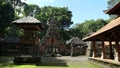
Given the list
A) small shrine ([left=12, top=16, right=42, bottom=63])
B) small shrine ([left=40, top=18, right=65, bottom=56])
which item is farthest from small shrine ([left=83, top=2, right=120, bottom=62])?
small shrine ([left=40, top=18, right=65, bottom=56])

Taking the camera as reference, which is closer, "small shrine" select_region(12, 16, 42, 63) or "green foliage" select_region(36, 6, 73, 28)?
"small shrine" select_region(12, 16, 42, 63)

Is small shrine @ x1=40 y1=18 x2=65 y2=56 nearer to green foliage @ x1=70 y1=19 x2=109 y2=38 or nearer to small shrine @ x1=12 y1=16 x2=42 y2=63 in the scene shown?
green foliage @ x1=70 y1=19 x2=109 y2=38

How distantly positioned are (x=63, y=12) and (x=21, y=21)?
46.7 m

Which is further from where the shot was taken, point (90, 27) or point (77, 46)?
point (90, 27)

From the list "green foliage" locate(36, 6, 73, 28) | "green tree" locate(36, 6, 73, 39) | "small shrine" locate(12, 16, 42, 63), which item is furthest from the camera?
"green foliage" locate(36, 6, 73, 28)

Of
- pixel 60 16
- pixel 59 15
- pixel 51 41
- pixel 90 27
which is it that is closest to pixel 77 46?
pixel 51 41

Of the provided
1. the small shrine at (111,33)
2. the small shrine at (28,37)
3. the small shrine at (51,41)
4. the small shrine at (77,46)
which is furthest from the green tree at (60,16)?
the small shrine at (111,33)

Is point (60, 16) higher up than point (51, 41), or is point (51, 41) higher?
point (60, 16)

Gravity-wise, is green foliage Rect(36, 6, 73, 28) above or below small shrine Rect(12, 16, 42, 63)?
above

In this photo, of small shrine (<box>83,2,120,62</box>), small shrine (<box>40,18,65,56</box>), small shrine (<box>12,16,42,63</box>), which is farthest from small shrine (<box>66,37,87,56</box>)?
small shrine (<box>83,2,120,62</box>)

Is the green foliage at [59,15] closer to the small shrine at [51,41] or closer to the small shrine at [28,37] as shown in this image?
the small shrine at [51,41]

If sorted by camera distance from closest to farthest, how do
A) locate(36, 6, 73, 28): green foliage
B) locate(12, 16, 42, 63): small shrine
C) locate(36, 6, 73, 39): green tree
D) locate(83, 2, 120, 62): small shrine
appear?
locate(83, 2, 120, 62): small shrine
locate(12, 16, 42, 63): small shrine
locate(36, 6, 73, 39): green tree
locate(36, 6, 73, 28): green foliage

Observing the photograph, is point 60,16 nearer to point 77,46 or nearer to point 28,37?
point 77,46

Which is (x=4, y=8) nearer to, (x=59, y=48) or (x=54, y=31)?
(x=54, y=31)
